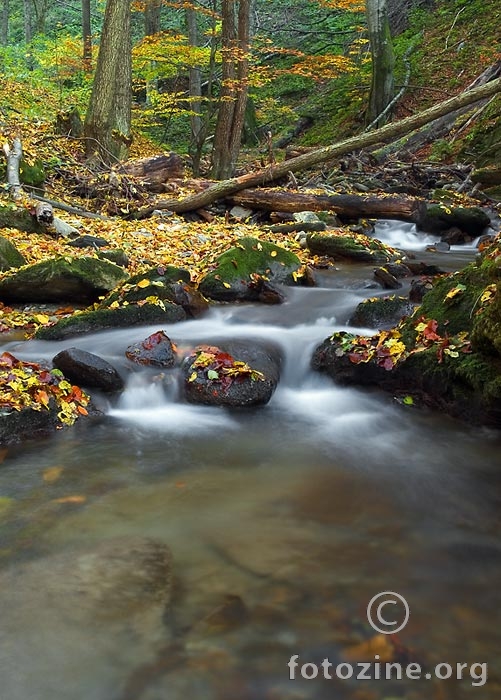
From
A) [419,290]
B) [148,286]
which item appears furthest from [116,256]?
[419,290]

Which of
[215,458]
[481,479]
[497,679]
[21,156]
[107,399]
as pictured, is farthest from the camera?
[21,156]

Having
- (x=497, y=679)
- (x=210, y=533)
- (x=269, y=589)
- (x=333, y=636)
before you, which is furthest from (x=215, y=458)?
(x=497, y=679)

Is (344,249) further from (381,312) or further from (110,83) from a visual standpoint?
(110,83)

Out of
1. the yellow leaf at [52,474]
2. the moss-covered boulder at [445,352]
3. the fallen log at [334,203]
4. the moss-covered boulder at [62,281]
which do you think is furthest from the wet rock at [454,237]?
the yellow leaf at [52,474]

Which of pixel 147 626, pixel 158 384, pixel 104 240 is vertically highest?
pixel 104 240

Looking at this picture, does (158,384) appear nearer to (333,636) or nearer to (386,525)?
(386,525)

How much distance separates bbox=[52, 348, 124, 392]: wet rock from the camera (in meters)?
Result: 5.30

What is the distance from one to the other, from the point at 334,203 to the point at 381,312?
18.9 feet

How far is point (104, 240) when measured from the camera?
30.4ft

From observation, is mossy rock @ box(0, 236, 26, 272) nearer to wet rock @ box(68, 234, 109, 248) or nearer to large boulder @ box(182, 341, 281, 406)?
wet rock @ box(68, 234, 109, 248)

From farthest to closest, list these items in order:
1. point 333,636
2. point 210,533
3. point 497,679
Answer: point 210,533 < point 333,636 < point 497,679

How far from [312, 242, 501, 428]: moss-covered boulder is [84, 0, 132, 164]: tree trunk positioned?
362 inches

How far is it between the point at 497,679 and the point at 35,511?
2.68 metres

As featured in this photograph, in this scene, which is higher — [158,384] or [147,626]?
[158,384]
